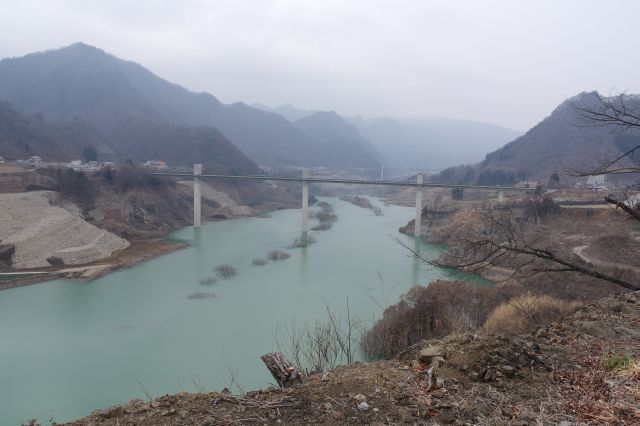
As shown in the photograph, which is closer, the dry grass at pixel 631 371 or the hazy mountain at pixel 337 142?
the dry grass at pixel 631 371

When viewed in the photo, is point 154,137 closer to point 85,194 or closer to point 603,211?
point 85,194

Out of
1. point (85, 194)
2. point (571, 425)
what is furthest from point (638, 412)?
point (85, 194)

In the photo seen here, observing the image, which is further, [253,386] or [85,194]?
[85,194]

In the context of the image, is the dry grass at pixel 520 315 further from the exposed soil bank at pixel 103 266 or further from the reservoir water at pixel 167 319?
the exposed soil bank at pixel 103 266

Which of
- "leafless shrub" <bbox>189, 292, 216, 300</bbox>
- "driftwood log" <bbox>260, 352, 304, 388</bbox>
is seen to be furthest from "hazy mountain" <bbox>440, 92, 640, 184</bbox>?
"driftwood log" <bbox>260, 352, 304, 388</bbox>

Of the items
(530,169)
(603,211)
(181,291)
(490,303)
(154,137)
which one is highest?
(154,137)

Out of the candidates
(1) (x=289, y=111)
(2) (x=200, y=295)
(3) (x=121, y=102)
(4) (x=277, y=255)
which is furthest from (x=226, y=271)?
(1) (x=289, y=111)

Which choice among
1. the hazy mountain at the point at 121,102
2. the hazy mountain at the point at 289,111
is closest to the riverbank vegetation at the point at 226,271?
the hazy mountain at the point at 121,102

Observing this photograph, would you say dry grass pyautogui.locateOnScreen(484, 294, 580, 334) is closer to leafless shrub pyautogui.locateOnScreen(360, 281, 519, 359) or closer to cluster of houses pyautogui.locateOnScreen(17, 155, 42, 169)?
leafless shrub pyautogui.locateOnScreen(360, 281, 519, 359)
